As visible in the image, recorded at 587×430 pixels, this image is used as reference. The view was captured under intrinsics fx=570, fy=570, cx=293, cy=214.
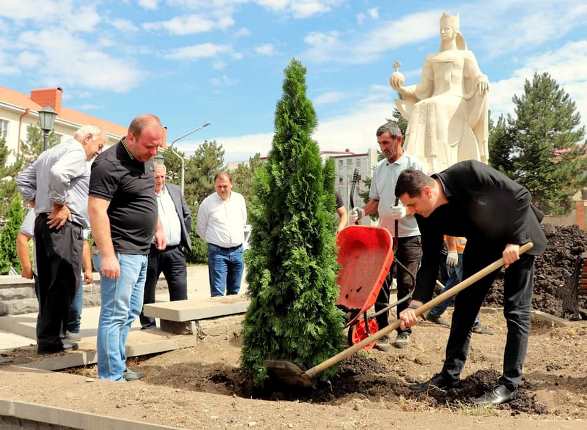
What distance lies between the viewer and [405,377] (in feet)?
13.6

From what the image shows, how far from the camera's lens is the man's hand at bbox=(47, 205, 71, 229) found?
457cm

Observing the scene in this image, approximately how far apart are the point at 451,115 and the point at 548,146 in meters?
27.7

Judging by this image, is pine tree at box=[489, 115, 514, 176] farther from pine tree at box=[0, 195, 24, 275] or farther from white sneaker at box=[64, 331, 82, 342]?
white sneaker at box=[64, 331, 82, 342]

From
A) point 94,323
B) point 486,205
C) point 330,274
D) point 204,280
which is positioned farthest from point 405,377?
point 204,280

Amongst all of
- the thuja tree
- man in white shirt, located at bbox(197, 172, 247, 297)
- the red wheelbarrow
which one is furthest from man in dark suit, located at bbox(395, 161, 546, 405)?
man in white shirt, located at bbox(197, 172, 247, 297)

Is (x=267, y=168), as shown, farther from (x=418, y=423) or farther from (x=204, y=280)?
(x=204, y=280)

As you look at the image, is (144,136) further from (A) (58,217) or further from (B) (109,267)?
(A) (58,217)

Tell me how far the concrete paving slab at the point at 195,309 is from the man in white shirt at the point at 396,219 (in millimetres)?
1458

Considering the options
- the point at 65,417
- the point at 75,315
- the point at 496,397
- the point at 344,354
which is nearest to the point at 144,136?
the point at 65,417

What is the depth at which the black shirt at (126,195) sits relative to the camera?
3.75 meters

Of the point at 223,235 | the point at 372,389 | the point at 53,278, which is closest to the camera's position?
the point at 372,389

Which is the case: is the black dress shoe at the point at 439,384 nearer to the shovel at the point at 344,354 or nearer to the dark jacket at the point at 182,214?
the shovel at the point at 344,354

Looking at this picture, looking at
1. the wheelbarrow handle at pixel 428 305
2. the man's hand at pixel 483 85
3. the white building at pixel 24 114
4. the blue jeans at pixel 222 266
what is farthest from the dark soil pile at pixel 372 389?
the white building at pixel 24 114

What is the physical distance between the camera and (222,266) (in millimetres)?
6820
